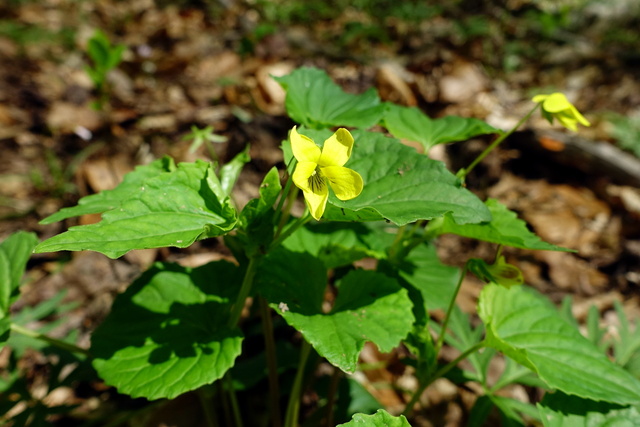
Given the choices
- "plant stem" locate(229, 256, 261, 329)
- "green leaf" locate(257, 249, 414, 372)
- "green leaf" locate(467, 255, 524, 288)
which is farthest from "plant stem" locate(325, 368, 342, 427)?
"green leaf" locate(467, 255, 524, 288)

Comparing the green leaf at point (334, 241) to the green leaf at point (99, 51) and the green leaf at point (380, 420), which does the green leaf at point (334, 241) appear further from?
the green leaf at point (99, 51)

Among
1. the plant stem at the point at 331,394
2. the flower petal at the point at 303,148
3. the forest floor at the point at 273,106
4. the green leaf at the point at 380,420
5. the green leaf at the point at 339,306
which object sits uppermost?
the flower petal at the point at 303,148

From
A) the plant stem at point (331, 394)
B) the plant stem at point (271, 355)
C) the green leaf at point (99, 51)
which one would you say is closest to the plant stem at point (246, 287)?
the plant stem at point (271, 355)

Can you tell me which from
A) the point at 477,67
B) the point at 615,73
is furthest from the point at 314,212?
the point at 615,73

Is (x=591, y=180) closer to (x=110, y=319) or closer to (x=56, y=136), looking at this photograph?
(x=110, y=319)

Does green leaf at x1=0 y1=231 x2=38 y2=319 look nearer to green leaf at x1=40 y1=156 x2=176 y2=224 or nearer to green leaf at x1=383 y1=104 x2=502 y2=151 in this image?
green leaf at x1=40 y1=156 x2=176 y2=224

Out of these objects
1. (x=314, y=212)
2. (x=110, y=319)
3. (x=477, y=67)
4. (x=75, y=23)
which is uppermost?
(x=314, y=212)
